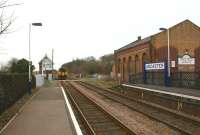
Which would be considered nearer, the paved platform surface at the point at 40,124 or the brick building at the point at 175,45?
the paved platform surface at the point at 40,124

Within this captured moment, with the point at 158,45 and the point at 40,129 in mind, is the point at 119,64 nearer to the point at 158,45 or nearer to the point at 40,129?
the point at 158,45

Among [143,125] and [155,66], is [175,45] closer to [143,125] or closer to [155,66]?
[155,66]

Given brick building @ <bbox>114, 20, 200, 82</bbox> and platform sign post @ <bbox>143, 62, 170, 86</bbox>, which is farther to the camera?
brick building @ <bbox>114, 20, 200, 82</bbox>

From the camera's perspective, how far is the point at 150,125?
1514 cm

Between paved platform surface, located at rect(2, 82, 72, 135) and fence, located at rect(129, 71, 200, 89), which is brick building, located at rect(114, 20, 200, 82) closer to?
fence, located at rect(129, 71, 200, 89)

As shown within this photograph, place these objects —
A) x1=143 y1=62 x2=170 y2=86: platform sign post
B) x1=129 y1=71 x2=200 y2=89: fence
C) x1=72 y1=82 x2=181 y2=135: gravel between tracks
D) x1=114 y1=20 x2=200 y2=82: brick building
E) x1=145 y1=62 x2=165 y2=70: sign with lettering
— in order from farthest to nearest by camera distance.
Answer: x1=114 y1=20 x2=200 y2=82: brick building
x1=145 y1=62 x2=165 y2=70: sign with lettering
x1=143 y1=62 x2=170 y2=86: platform sign post
x1=129 y1=71 x2=200 y2=89: fence
x1=72 y1=82 x2=181 y2=135: gravel between tracks

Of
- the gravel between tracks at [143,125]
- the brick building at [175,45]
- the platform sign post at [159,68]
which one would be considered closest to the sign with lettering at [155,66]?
the platform sign post at [159,68]

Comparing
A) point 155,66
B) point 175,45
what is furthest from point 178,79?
point 175,45

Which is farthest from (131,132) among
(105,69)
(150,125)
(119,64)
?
(105,69)

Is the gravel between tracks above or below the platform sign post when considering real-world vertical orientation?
below

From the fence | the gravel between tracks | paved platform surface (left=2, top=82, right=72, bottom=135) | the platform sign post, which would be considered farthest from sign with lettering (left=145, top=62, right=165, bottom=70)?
paved platform surface (left=2, top=82, right=72, bottom=135)

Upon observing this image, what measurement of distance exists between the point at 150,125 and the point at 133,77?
24.5 metres

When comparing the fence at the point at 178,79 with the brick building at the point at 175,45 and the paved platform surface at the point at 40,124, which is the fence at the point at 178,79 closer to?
the paved platform surface at the point at 40,124

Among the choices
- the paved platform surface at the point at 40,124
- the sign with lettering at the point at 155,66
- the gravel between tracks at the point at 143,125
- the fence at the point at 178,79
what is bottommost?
the gravel between tracks at the point at 143,125
